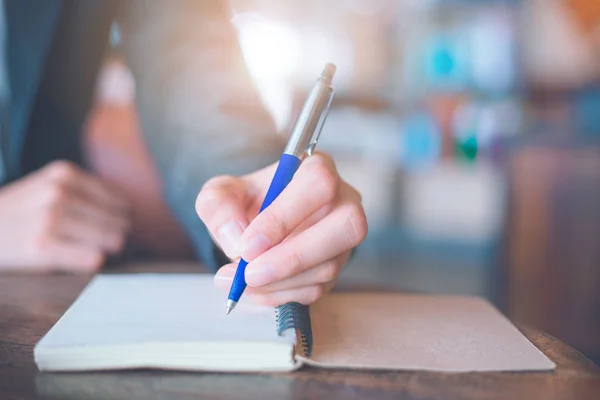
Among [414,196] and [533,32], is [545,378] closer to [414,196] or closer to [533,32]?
[414,196]

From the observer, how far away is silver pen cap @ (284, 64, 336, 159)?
1.54 ft

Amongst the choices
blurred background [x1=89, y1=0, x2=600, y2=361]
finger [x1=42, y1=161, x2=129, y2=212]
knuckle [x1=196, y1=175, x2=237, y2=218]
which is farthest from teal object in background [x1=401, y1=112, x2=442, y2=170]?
knuckle [x1=196, y1=175, x2=237, y2=218]

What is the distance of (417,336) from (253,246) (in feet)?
0.41

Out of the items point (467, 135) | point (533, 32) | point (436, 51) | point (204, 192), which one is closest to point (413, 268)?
point (467, 135)

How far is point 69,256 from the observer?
655mm

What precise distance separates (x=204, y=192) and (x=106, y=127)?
581 mm

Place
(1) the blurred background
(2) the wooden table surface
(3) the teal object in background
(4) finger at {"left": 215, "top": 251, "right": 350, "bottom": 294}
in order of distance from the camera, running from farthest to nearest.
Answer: (3) the teal object in background → (1) the blurred background → (4) finger at {"left": 215, "top": 251, "right": 350, "bottom": 294} → (2) the wooden table surface

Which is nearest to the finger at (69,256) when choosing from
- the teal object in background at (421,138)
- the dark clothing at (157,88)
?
the dark clothing at (157,88)

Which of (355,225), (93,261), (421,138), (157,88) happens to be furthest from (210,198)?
(421,138)

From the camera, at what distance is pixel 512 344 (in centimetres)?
42

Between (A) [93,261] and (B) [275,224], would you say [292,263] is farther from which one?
(A) [93,261]

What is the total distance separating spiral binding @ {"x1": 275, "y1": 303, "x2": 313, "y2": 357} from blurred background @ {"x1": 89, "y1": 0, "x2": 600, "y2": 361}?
2104mm

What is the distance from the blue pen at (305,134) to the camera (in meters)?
0.46

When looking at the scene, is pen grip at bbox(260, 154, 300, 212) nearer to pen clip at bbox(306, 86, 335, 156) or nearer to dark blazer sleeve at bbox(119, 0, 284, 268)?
pen clip at bbox(306, 86, 335, 156)
